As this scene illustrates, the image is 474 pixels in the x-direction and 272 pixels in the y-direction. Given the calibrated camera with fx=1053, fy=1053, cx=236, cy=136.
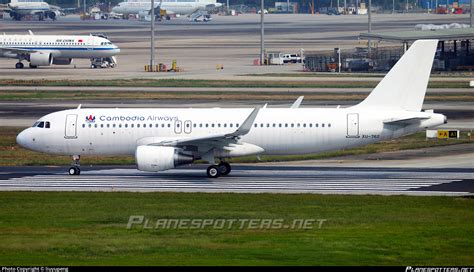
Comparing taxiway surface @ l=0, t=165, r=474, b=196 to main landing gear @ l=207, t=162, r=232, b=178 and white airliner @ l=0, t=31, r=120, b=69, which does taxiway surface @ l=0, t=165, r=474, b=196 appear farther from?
white airliner @ l=0, t=31, r=120, b=69

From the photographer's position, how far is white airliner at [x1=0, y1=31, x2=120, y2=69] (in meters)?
123

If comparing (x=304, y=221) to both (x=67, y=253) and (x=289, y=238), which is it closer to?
(x=289, y=238)

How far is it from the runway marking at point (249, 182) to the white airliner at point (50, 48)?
75.3 m

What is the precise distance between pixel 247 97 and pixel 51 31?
106 metres

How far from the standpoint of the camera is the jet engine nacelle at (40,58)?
121625 mm

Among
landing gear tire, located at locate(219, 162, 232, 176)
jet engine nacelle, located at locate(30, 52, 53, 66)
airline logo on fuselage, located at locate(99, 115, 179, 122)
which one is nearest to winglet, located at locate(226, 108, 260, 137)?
landing gear tire, located at locate(219, 162, 232, 176)

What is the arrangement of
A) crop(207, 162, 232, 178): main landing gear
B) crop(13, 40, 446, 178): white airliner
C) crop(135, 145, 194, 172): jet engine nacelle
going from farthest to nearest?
1. crop(207, 162, 232, 178): main landing gear
2. crop(13, 40, 446, 178): white airliner
3. crop(135, 145, 194, 172): jet engine nacelle

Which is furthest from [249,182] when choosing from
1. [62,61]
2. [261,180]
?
[62,61]

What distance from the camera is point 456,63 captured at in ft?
364

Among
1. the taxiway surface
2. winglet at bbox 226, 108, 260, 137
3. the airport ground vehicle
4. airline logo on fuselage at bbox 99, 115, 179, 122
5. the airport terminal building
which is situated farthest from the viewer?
the airport ground vehicle

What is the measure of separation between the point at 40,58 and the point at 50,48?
2.16 metres

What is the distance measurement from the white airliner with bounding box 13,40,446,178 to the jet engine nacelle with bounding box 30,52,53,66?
74.6m

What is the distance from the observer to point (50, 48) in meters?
123

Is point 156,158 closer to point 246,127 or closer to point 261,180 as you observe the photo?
point 246,127
